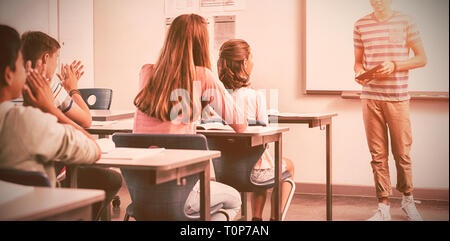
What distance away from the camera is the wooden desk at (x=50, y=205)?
0.88 meters

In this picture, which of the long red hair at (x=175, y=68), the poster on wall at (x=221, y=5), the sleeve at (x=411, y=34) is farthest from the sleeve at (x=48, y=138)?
the poster on wall at (x=221, y=5)

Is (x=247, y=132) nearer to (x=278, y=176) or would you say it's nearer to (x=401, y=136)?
(x=278, y=176)

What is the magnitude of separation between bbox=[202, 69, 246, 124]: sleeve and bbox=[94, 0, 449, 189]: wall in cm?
192

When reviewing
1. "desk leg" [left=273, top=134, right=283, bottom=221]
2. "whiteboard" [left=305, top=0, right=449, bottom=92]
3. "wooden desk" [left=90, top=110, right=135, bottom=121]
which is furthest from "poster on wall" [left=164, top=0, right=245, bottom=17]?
"desk leg" [left=273, top=134, right=283, bottom=221]

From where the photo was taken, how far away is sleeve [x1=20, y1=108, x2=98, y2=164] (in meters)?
1.07

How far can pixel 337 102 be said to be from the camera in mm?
3742

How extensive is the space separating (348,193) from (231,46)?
1.83 meters

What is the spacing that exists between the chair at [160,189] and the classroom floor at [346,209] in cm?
148

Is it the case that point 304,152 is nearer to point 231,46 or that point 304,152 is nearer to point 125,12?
point 231,46

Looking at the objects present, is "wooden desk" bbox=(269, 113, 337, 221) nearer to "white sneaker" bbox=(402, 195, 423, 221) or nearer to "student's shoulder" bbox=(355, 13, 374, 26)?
"white sneaker" bbox=(402, 195, 423, 221)

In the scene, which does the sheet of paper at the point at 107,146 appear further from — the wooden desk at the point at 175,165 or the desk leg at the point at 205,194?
the desk leg at the point at 205,194

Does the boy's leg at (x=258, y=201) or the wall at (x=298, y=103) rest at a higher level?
the wall at (x=298, y=103)

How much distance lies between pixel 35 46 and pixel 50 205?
115 cm
